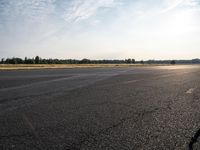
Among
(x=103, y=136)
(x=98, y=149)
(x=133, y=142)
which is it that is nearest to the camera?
(x=98, y=149)

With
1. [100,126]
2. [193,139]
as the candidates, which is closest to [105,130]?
[100,126]

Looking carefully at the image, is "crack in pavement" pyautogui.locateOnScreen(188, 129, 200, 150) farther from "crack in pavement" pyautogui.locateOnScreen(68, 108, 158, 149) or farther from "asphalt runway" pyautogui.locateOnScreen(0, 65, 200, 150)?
"crack in pavement" pyautogui.locateOnScreen(68, 108, 158, 149)

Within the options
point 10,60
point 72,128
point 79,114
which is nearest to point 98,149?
point 72,128

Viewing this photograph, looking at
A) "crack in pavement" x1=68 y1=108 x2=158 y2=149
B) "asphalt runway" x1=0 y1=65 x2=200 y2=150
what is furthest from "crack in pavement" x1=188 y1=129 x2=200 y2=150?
"crack in pavement" x1=68 y1=108 x2=158 y2=149

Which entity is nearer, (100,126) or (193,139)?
(193,139)

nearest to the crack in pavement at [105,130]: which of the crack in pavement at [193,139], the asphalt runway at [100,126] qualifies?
the asphalt runway at [100,126]

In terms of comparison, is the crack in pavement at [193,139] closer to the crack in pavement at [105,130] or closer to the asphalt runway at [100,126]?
the asphalt runway at [100,126]

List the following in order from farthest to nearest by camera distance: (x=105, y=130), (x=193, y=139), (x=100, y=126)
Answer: (x=100, y=126) < (x=105, y=130) < (x=193, y=139)

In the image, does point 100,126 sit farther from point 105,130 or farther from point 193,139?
point 193,139

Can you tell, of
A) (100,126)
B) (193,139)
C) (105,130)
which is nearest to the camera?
(193,139)

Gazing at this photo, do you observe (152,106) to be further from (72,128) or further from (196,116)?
(72,128)

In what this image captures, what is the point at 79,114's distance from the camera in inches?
266

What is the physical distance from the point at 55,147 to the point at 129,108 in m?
3.84

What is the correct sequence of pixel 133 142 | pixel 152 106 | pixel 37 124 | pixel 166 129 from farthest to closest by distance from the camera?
pixel 152 106 → pixel 37 124 → pixel 166 129 → pixel 133 142
